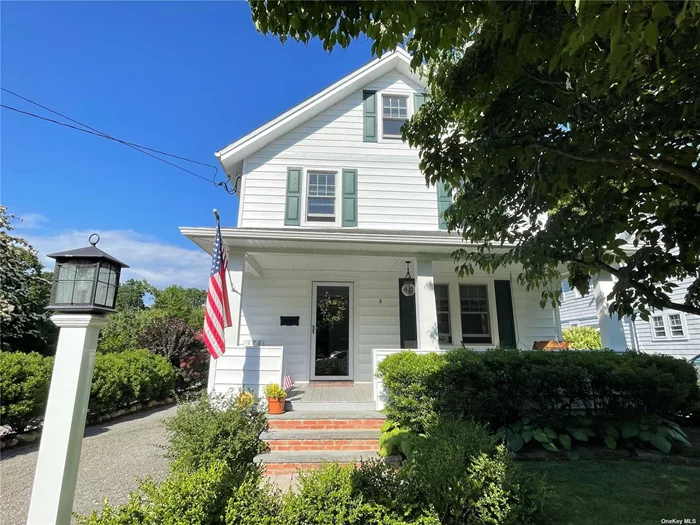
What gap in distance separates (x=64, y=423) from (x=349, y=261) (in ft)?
20.3

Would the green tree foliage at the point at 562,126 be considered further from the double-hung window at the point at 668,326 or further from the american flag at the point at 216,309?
the double-hung window at the point at 668,326

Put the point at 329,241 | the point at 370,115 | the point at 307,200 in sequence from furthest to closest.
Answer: the point at 370,115, the point at 307,200, the point at 329,241

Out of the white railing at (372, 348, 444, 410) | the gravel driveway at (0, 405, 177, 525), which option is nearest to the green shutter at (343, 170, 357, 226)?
the white railing at (372, 348, 444, 410)

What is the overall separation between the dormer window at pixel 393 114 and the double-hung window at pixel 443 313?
4419 millimetres

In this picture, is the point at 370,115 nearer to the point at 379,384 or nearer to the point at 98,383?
the point at 379,384

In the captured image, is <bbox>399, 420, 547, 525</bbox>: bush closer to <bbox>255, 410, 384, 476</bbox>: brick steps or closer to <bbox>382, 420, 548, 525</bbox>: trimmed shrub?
<bbox>382, 420, 548, 525</bbox>: trimmed shrub

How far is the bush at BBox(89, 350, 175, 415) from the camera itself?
22.2ft

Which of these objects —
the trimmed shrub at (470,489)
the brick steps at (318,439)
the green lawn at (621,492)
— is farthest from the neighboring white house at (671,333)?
the trimmed shrub at (470,489)

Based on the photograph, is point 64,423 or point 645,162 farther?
point 645,162

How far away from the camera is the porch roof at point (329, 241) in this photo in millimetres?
6414

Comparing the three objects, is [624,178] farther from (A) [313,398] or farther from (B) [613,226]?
(A) [313,398]

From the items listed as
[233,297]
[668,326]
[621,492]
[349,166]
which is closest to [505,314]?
[621,492]

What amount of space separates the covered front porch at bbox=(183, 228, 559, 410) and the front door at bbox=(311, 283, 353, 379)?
2cm

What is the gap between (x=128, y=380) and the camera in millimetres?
7492
